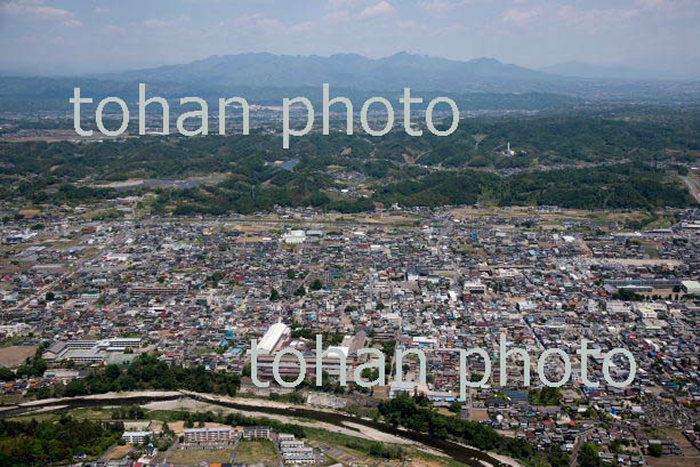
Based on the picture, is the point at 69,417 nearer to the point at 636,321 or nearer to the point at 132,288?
the point at 132,288

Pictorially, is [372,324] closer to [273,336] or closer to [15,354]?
[273,336]

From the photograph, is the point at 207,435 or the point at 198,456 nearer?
the point at 198,456

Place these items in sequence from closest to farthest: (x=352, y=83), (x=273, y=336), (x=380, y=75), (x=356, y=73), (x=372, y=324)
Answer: (x=273, y=336) → (x=372, y=324) → (x=352, y=83) → (x=380, y=75) → (x=356, y=73)

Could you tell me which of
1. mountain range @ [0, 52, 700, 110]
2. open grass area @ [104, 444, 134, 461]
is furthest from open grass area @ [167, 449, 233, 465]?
mountain range @ [0, 52, 700, 110]

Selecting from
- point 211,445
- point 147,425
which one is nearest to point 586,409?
point 211,445

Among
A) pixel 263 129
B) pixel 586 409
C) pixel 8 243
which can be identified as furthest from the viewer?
pixel 263 129

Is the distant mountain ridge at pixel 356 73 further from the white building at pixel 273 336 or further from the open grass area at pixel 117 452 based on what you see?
the open grass area at pixel 117 452

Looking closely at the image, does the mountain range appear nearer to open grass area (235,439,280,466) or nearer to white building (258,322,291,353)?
white building (258,322,291,353)

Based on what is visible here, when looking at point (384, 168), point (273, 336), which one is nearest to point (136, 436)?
point (273, 336)
